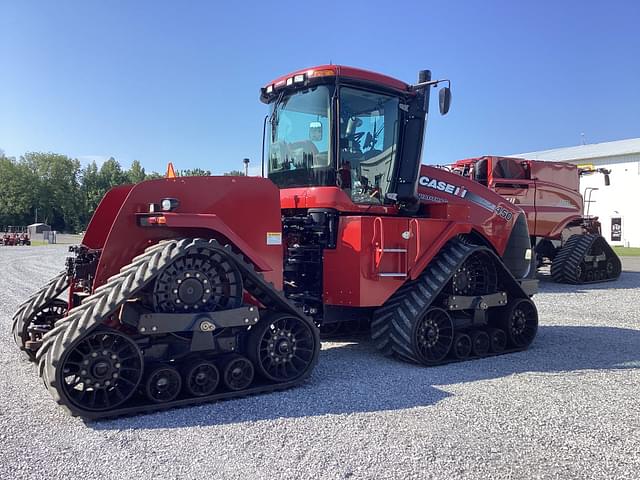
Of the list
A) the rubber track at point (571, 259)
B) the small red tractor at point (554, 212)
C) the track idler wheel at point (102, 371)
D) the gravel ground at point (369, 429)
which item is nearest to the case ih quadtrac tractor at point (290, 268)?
the track idler wheel at point (102, 371)

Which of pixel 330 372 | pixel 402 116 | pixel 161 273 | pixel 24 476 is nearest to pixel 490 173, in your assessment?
pixel 402 116

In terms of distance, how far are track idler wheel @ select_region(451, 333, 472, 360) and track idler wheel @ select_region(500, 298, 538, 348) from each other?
2.55 feet

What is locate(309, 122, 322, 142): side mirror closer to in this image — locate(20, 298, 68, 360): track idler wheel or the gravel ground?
the gravel ground

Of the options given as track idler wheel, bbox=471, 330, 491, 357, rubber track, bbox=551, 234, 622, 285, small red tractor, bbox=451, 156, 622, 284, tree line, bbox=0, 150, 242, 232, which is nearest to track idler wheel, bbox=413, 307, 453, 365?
track idler wheel, bbox=471, 330, 491, 357

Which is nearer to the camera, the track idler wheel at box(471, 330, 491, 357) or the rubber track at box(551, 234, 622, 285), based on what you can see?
the track idler wheel at box(471, 330, 491, 357)

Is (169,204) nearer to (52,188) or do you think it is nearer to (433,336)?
(433,336)

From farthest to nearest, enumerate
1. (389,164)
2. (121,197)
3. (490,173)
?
(490,173) < (389,164) < (121,197)

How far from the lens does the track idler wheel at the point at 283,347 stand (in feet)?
Answer: 16.5

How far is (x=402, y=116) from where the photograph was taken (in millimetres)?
6820

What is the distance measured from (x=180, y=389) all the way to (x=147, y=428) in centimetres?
53

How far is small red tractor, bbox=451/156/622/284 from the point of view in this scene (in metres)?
14.4

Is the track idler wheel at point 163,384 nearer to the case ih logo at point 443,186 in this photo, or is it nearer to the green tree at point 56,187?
the case ih logo at point 443,186

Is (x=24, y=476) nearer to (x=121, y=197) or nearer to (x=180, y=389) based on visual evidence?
(x=180, y=389)

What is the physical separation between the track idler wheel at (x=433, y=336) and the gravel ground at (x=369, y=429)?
190mm
